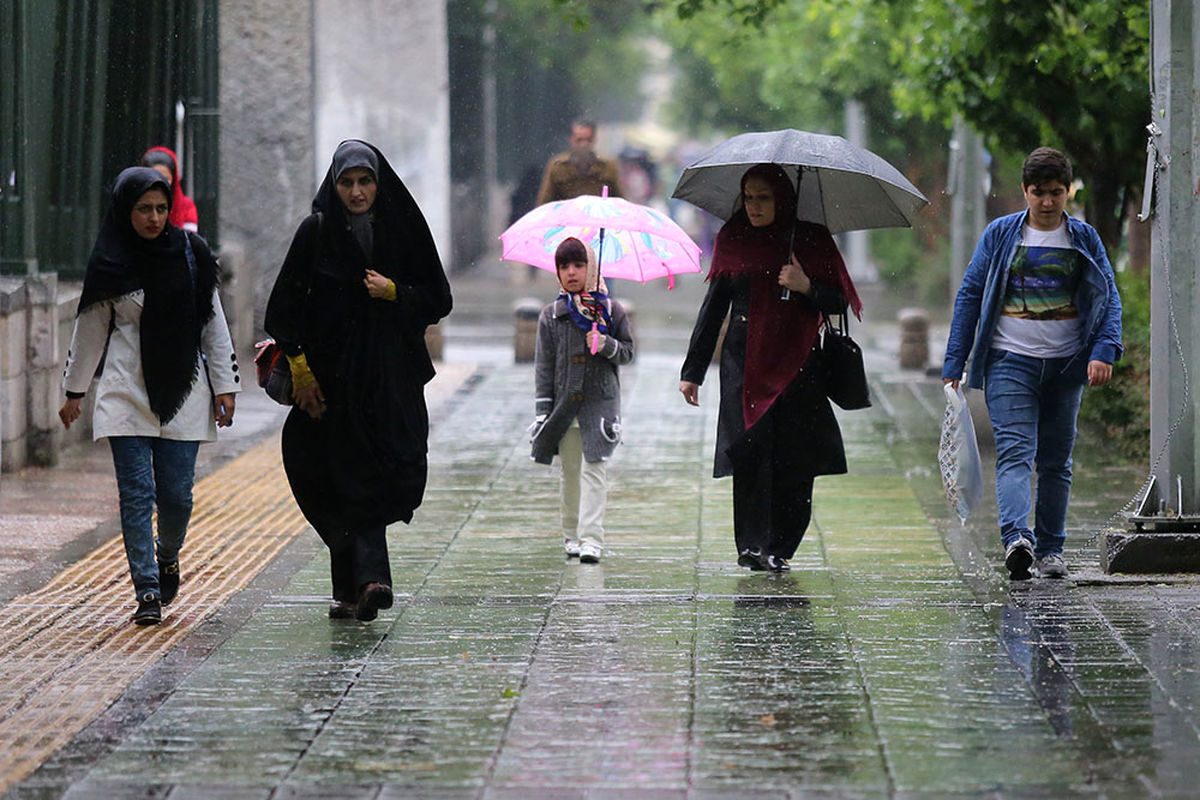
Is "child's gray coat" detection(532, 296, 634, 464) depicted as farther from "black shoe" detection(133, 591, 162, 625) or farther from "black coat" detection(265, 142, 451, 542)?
"black shoe" detection(133, 591, 162, 625)

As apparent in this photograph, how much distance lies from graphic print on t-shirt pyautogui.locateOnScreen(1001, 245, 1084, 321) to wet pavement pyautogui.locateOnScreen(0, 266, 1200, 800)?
3.51ft

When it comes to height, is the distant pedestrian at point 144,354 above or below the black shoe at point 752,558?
above

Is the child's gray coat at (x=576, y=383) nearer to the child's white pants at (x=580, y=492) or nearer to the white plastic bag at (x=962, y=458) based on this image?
the child's white pants at (x=580, y=492)

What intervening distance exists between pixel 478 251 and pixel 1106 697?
119 ft

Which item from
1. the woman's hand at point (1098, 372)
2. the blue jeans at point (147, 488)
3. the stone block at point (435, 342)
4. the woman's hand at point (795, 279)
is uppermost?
the woman's hand at point (795, 279)

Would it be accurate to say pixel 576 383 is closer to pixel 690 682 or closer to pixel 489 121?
pixel 690 682

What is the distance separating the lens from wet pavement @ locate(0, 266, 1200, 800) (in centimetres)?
516

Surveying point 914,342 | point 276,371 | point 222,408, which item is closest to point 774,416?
point 276,371

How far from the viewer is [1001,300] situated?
7.87m

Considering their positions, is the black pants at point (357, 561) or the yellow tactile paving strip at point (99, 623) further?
the black pants at point (357, 561)

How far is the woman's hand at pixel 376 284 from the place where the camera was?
6.98 metres

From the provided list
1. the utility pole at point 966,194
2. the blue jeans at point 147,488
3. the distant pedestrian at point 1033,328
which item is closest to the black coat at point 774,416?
the distant pedestrian at point 1033,328

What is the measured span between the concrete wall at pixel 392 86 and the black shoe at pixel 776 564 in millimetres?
17070

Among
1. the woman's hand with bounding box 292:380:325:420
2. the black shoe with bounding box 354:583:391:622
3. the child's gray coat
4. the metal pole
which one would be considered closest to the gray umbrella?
the child's gray coat
